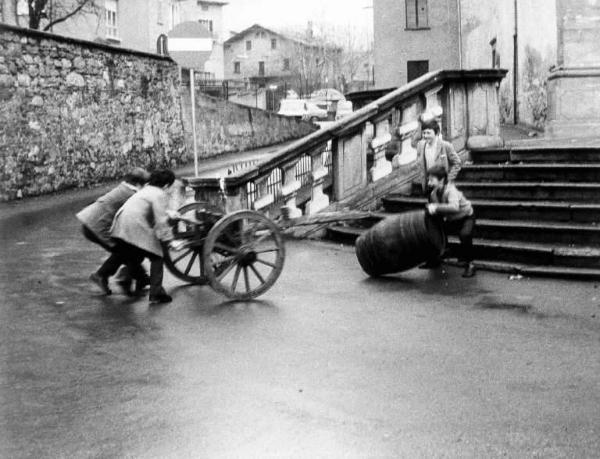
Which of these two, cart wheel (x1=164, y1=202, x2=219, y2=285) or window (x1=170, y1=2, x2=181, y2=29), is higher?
window (x1=170, y1=2, x2=181, y2=29)

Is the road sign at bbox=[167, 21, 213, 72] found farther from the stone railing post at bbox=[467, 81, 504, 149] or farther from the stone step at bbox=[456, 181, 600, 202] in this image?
the stone step at bbox=[456, 181, 600, 202]

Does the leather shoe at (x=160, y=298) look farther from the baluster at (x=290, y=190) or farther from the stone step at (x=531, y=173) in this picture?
the stone step at (x=531, y=173)

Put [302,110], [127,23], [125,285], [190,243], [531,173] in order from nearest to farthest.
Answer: [190,243], [125,285], [531,173], [302,110], [127,23]

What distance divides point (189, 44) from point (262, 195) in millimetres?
4412

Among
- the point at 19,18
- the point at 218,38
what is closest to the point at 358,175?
the point at 19,18

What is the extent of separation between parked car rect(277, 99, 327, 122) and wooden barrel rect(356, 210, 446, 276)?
37.7 metres

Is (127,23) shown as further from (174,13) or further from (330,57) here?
(330,57)

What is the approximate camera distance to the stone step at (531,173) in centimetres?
1116

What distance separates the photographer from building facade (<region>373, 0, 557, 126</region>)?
65.2 ft

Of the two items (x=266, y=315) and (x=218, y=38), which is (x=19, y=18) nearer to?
(x=266, y=315)

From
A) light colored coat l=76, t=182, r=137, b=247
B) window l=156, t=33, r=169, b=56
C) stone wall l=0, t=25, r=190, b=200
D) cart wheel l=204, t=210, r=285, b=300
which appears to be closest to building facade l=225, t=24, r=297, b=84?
window l=156, t=33, r=169, b=56

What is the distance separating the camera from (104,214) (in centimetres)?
895

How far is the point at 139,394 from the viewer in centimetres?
562

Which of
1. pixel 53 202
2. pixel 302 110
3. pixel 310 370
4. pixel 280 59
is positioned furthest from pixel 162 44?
pixel 280 59
